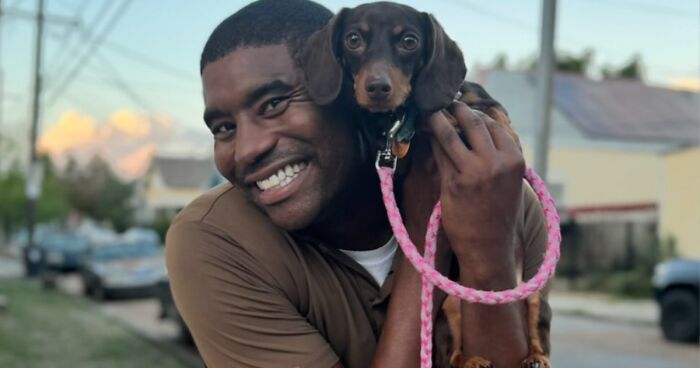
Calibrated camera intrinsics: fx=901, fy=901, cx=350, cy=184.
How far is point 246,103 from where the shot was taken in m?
1.68

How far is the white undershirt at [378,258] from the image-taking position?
5.90 ft

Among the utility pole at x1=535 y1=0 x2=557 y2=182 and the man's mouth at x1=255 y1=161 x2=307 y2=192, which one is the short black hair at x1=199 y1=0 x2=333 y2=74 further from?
the utility pole at x1=535 y1=0 x2=557 y2=182

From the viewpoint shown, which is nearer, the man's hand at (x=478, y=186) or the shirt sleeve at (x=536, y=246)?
the man's hand at (x=478, y=186)

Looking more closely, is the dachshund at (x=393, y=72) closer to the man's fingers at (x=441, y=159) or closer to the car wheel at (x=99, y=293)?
the man's fingers at (x=441, y=159)

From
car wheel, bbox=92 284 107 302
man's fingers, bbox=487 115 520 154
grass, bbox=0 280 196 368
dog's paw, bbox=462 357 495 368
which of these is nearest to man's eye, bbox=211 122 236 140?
man's fingers, bbox=487 115 520 154

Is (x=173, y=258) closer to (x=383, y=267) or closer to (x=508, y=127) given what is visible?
(x=383, y=267)

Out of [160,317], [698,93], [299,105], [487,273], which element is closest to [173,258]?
[299,105]

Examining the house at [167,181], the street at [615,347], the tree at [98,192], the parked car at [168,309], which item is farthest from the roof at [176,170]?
the street at [615,347]

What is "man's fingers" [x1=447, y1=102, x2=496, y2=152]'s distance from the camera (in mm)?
1479

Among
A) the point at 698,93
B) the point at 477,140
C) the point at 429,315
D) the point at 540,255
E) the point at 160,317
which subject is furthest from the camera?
the point at 698,93

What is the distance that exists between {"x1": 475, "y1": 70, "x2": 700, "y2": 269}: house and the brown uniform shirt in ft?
64.1

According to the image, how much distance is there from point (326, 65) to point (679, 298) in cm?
1172

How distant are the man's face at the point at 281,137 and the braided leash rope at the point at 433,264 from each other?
14 centimetres

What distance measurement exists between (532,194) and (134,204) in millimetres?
64623
